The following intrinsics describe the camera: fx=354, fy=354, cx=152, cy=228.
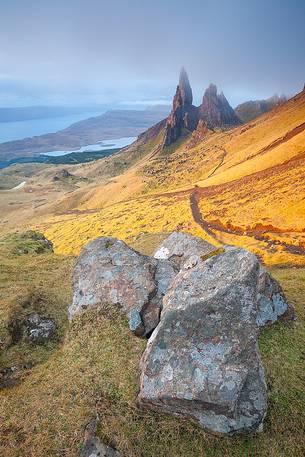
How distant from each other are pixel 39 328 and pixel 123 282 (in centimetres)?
662

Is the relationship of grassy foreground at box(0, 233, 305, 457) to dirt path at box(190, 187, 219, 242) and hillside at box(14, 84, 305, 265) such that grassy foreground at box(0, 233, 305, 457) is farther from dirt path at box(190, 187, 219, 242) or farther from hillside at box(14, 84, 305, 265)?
dirt path at box(190, 187, 219, 242)

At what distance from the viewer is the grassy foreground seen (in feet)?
53.3

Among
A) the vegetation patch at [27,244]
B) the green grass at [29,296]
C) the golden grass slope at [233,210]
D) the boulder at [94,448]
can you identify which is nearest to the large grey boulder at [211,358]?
the boulder at [94,448]

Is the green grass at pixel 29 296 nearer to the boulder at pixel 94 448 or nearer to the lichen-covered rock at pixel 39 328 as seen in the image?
the lichen-covered rock at pixel 39 328

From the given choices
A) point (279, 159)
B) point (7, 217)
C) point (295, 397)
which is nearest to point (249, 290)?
point (295, 397)

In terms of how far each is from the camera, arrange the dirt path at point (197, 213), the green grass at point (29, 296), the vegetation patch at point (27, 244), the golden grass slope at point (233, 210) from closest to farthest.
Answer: the green grass at point (29, 296) < the vegetation patch at point (27, 244) < the golden grass slope at point (233, 210) < the dirt path at point (197, 213)

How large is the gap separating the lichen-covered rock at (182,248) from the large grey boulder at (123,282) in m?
5.50

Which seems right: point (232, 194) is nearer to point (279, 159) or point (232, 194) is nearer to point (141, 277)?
point (279, 159)

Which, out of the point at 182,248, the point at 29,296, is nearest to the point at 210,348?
the point at 29,296

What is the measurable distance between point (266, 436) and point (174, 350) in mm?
5857

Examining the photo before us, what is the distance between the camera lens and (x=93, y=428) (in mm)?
16422

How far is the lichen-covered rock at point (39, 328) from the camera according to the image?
23922 millimetres

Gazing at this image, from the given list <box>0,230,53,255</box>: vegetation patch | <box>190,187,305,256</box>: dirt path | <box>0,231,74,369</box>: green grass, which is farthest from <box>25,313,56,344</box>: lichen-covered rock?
<box>190,187,305,256</box>: dirt path

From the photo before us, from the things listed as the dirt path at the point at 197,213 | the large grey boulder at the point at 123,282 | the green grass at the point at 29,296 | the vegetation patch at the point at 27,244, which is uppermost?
the large grey boulder at the point at 123,282
